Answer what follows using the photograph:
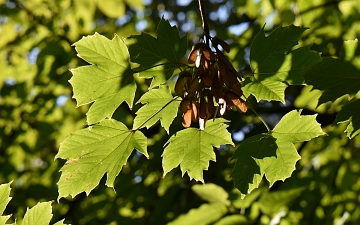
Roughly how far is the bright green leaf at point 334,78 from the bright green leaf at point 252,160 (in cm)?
23

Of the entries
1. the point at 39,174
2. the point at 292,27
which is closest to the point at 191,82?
the point at 292,27

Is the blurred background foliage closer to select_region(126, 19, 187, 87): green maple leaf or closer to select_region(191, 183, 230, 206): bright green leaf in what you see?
select_region(191, 183, 230, 206): bright green leaf

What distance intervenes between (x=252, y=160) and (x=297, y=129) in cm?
16

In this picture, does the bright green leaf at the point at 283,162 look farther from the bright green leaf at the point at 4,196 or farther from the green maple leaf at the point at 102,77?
the bright green leaf at the point at 4,196

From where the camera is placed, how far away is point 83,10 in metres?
2.96

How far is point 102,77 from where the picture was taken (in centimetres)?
128

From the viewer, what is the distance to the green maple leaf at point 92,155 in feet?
4.27

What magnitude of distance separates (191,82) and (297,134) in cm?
38

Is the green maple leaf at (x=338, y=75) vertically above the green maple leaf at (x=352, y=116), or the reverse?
the green maple leaf at (x=338, y=75)

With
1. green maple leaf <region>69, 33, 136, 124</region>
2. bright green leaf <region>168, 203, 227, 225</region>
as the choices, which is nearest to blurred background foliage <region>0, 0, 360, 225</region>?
bright green leaf <region>168, 203, 227, 225</region>

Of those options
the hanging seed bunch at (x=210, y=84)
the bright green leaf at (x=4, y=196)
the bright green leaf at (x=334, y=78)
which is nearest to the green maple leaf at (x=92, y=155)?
the bright green leaf at (x=4, y=196)

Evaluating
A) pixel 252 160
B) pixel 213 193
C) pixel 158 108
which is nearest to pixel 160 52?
pixel 158 108

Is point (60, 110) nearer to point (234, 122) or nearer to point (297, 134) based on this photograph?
point (234, 122)

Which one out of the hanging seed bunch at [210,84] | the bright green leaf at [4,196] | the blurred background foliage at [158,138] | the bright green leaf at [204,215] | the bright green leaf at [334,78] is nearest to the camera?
the hanging seed bunch at [210,84]
